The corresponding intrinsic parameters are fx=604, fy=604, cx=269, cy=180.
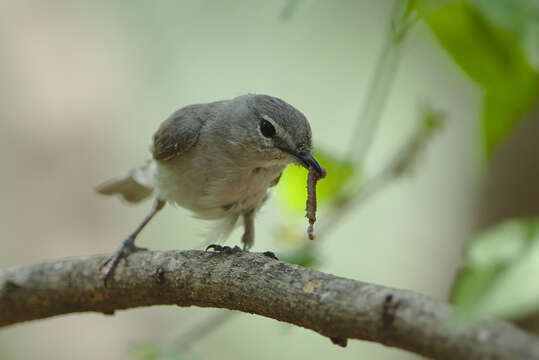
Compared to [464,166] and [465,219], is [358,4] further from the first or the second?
[465,219]

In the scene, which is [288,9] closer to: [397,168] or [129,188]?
[397,168]

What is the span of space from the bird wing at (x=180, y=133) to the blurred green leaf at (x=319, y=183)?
103cm

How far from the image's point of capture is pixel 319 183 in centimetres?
344

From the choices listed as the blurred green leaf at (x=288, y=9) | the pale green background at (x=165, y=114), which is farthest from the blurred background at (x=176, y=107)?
the blurred green leaf at (x=288, y=9)

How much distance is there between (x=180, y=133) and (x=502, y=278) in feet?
12.2

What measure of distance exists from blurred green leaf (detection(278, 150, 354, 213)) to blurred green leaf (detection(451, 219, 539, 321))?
2.21 meters

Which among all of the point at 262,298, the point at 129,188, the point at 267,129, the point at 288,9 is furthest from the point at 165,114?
the point at 288,9

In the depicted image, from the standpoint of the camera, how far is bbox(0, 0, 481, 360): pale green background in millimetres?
8727

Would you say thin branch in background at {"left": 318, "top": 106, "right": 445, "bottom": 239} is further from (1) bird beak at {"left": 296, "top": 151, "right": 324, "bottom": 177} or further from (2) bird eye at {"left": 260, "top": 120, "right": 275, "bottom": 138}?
(2) bird eye at {"left": 260, "top": 120, "right": 275, "bottom": 138}

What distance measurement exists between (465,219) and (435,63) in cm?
314

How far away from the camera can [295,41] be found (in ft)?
34.0

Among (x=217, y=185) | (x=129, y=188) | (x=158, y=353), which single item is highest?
(x=217, y=185)

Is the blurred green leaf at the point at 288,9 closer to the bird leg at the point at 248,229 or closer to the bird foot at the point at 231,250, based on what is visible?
the bird foot at the point at 231,250

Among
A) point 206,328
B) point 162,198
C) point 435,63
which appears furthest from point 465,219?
point 206,328
